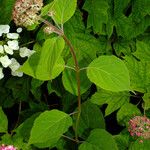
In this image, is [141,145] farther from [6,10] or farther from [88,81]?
[6,10]

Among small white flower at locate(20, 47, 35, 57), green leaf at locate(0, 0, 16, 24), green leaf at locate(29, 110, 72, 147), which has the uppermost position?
green leaf at locate(0, 0, 16, 24)

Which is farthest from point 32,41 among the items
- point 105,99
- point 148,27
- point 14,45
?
point 148,27

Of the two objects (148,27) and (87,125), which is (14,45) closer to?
(87,125)

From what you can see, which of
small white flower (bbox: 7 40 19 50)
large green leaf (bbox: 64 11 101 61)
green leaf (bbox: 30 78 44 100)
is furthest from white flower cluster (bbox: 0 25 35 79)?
large green leaf (bbox: 64 11 101 61)

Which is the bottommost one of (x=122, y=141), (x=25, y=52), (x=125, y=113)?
(x=122, y=141)

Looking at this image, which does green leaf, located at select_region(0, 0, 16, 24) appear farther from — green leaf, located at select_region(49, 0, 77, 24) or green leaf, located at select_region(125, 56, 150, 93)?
green leaf, located at select_region(125, 56, 150, 93)

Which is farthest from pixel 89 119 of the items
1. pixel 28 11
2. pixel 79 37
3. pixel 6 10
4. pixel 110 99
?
pixel 28 11

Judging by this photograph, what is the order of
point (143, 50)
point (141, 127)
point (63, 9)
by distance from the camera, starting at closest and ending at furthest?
point (63, 9) < point (141, 127) < point (143, 50)
